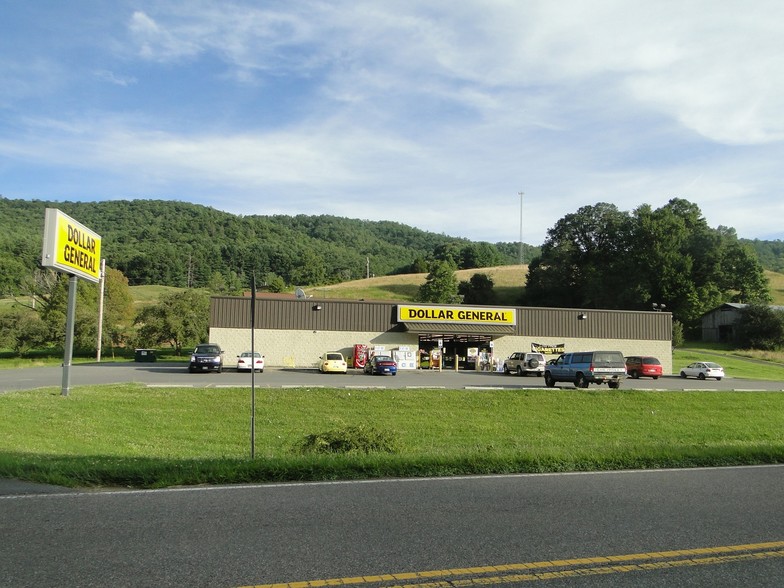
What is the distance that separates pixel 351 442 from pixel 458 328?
3578 centimetres

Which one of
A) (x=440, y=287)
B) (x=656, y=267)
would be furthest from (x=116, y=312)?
(x=656, y=267)

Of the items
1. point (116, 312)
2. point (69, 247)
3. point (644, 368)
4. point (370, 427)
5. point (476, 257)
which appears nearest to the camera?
point (370, 427)

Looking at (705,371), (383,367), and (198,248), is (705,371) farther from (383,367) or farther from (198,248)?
(198,248)

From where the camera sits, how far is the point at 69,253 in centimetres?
2138

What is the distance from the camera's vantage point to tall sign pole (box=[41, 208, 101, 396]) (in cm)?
2028

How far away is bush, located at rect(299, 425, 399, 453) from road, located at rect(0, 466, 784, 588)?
16.9 ft

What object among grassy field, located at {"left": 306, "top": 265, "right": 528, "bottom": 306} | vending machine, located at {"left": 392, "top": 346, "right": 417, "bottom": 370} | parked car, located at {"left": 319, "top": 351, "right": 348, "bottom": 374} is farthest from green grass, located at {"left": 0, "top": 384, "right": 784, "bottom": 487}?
grassy field, located at {"left": 306, "top": 265, "right": 528, "bottom": 306}

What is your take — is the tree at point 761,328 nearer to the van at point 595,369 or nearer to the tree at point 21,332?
the van at point 595,369

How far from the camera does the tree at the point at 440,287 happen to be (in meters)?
95.8

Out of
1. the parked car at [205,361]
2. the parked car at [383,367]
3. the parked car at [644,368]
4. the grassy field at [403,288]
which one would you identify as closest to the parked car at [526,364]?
the parked car at [644,368]

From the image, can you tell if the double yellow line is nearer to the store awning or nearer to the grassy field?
the store awning

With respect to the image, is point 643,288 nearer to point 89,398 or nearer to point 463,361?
point 463,361

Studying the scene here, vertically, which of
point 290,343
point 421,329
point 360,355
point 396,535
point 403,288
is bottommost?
point 396,535

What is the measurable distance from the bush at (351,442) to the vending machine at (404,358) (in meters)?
33.6
